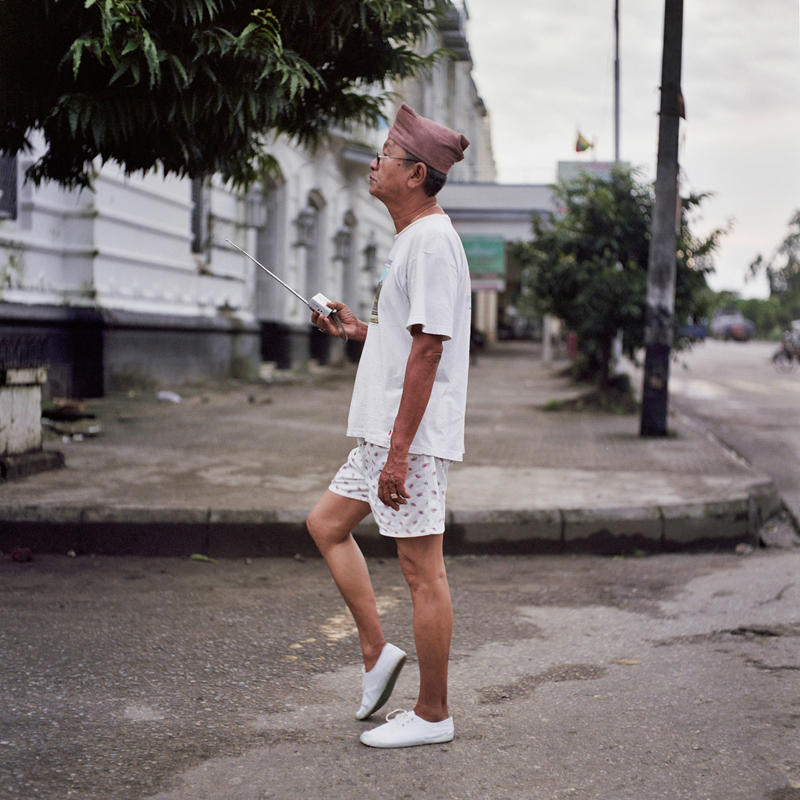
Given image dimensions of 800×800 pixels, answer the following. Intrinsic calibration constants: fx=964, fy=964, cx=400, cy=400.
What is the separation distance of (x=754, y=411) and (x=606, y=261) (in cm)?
439

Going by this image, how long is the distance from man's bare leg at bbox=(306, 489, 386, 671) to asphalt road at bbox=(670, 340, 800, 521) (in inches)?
180

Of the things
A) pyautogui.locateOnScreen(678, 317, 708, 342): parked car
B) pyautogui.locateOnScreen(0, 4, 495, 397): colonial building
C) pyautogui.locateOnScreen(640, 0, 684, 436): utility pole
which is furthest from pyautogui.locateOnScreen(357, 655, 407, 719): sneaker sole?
pyautogui.locateOnScreen(678, 317, 708, 342): parked car

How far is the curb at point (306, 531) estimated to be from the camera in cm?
529

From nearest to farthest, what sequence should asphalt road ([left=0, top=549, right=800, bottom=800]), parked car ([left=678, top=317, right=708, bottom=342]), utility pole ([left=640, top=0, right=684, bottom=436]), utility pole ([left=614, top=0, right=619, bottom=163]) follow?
asphalt road ([left=0, top=549, right=800, bottom=800])
utility pole ([left=640, top=0, right=684, bottom=436])
parked car ([left=678, top=317, right=708, bottom=342])
utility pole ([left=614, top=0, right=619, bottom=163])

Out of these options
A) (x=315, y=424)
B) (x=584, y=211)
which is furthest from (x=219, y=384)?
(x=584, y=211)

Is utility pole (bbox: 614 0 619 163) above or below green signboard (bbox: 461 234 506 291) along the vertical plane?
above

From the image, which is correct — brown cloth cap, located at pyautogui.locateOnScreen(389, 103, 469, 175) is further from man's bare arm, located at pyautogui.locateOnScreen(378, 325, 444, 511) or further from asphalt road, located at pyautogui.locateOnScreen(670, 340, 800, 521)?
asphalt road, located at pyautogui.locateOnScreen(670, 340, 800, 521)

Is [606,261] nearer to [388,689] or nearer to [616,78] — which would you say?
[388,689]

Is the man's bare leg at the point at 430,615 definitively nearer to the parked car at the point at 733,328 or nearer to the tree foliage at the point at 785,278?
the parked car at the point at 733,328

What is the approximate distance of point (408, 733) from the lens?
2.82 m

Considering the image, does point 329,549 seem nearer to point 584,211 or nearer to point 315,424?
point 315,424

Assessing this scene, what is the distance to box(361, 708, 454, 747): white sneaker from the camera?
9.20 ft

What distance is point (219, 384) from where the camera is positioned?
14.6 meters

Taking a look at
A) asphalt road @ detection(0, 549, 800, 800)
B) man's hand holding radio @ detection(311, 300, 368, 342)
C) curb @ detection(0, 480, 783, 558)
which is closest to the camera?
asphalt road @ detection(0, 549, 800, 800)
